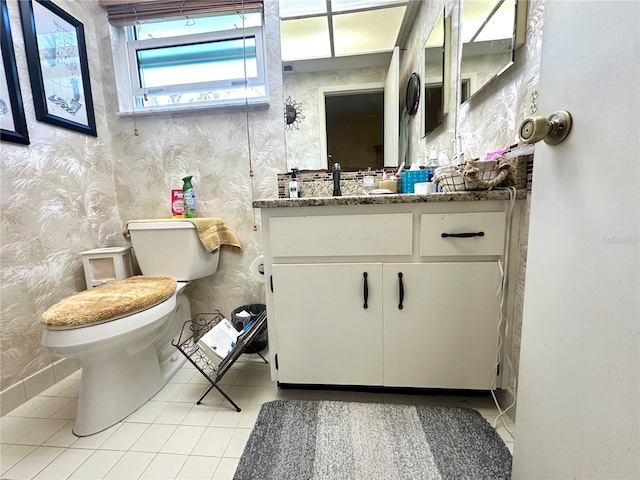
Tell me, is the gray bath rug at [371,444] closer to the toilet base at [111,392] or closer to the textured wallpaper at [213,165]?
the toilet base at [111,392]

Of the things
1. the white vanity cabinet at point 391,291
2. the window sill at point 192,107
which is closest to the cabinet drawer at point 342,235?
the white vanity cabinet at point 391,291

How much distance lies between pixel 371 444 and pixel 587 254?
2.73ft

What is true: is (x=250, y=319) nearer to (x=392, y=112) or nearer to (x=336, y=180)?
(x=336, y=180)

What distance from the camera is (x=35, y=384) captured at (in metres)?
1.17

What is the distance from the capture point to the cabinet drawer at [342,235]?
3.05ft

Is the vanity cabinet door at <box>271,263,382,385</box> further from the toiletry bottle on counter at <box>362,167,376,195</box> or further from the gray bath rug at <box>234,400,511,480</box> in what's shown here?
the toiletry bottle on counter at <box>362,167,376,195</box>

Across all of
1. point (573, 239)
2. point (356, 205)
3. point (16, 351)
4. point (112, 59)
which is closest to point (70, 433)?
point (16, 351)

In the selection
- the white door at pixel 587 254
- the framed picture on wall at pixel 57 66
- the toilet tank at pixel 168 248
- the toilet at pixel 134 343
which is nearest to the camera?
the white door at pixel 587 254

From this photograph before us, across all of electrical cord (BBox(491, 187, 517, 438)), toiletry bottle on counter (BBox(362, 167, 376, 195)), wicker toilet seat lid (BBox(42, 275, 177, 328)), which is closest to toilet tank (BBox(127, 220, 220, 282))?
wicker toilet seat lid (BBox(42, 275, 177, 328))

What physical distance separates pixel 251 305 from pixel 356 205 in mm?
970

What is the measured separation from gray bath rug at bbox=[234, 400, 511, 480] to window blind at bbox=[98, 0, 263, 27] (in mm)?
1933

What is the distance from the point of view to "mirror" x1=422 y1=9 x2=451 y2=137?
1.24 metres

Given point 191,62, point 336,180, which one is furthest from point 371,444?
point 191,62

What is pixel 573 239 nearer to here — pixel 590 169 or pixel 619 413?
pixel 590 169
